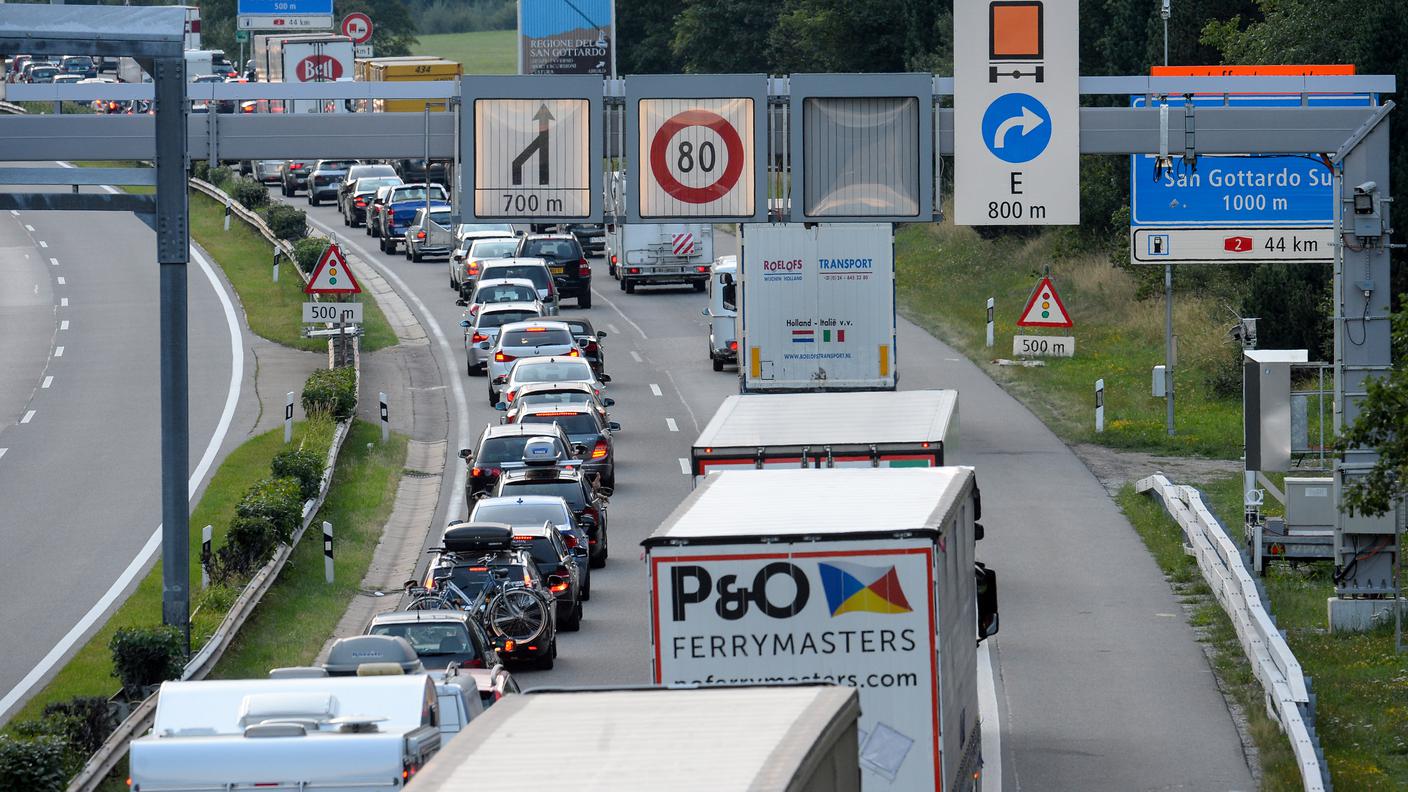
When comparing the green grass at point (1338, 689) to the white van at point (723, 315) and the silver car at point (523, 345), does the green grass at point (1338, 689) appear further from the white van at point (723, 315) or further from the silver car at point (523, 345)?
the white van at point (723, 315)

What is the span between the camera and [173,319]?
888 inches

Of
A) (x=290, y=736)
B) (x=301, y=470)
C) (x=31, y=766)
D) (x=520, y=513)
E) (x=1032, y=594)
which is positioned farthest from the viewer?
(x=301, y=470)

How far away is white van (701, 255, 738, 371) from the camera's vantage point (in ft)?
143

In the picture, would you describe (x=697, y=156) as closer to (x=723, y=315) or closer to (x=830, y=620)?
(x=830, y=620)

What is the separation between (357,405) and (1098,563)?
17.4 m

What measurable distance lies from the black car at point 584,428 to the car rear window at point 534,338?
831 centimetres

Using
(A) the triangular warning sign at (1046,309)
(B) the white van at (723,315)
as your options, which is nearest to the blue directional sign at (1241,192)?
(A) the triangular warning sign at (1046,309)

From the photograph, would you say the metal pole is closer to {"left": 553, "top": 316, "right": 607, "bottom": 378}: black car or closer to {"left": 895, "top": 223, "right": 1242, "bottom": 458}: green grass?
{"left": 895, "top": 223, "right": 1242, "bottom": 458}: green grass

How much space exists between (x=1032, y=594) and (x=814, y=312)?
26.0ft

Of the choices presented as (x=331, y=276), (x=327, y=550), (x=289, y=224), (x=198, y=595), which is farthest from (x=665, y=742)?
(x=289, y=224)

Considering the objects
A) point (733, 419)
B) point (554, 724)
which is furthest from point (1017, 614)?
point (554, 724)

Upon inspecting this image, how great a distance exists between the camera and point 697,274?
189 ft

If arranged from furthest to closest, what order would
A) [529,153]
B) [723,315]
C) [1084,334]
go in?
[1084,334] → [723,315] → [529,153]

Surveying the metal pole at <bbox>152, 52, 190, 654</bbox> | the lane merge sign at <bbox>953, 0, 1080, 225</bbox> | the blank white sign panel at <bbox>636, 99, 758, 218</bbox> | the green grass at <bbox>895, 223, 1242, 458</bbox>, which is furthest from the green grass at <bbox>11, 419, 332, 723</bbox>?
the green grass at <bbox>895, 223, 1242, 458</bbox>
